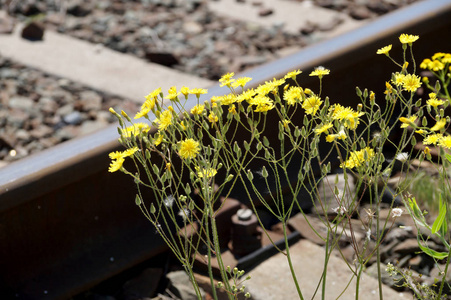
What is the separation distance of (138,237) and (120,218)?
0.38 feet

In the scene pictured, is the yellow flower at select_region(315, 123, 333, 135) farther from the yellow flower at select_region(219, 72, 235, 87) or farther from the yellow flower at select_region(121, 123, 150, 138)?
the yellow flower at select_region(121, 123, 150, 138)

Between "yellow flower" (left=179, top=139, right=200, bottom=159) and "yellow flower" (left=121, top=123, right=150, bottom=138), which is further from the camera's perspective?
"yellow flower" (left=121, top=123, right=150, bottom=138)

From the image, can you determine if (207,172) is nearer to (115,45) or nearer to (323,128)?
(323,128)

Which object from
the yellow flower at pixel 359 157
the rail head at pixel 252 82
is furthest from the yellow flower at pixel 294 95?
the rail head at pixel 252 82

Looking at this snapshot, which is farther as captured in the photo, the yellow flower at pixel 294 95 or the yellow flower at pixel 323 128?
the yellow flower at pixel 294 95

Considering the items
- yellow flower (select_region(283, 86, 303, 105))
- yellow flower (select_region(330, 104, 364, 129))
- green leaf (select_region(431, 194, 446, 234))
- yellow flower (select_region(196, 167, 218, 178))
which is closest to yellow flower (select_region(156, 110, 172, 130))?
yellow flower (select_region(196, 167, 218, 178))

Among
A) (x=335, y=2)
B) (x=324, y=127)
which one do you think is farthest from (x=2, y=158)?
(x=335, y=2)

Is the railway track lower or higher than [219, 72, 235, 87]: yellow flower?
lower

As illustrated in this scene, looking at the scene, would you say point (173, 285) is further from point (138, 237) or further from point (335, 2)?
point (335, 2)

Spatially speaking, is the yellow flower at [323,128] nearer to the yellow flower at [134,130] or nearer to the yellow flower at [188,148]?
the yellow flower at [188,148]

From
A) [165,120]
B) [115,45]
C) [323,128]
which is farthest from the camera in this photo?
[115,45]

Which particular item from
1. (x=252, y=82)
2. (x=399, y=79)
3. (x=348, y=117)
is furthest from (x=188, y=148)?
(x=252, y=82)

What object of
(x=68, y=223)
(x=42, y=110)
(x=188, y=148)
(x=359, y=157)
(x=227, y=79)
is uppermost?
(x=227, y=79)

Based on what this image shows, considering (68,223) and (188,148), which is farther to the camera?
(68,223)
